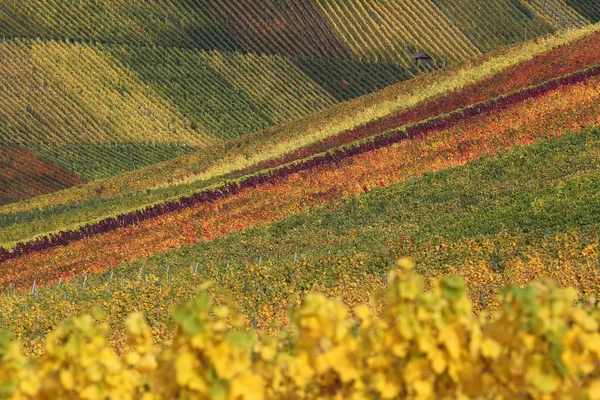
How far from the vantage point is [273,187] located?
1945 inches

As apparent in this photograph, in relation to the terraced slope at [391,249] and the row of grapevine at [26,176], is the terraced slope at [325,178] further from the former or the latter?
the row of grapevine at [26,176]

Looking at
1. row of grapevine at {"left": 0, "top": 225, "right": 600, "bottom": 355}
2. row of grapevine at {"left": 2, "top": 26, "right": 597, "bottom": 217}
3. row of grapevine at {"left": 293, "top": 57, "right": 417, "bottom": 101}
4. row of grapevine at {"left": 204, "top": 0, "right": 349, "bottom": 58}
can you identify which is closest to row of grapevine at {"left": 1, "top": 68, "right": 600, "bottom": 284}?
row of grapevine at {"left": 2, "top": 26, "right": 597, "bottom": 217}

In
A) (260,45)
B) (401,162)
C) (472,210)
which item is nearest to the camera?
(472,210)

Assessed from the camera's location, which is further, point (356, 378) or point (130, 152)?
point (130, 152)

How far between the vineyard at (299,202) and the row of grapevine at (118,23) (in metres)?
0.22

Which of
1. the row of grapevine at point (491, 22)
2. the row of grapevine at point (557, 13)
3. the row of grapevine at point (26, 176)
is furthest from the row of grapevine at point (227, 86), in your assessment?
the row of grapevine at point (557, 13)

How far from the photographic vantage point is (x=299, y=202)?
4519 centimetres

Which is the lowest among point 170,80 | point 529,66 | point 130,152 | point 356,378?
point 356,378

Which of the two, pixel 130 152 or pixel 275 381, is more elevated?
pixel 130 152

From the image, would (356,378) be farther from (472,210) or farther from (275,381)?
(472,210)

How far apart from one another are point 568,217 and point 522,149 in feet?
37.7

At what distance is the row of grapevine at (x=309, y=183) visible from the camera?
44531 millimetres

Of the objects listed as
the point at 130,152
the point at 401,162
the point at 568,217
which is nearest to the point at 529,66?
the point at 401,162

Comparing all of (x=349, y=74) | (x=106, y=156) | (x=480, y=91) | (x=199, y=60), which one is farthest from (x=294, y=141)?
(x=199, y=60)
